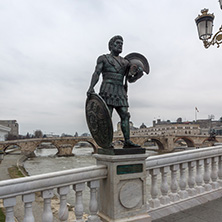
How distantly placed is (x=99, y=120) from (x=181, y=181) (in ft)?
5.91

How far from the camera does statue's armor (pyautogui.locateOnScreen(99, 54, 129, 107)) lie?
3.32 m

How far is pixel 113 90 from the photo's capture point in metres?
3.35

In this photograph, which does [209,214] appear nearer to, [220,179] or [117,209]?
[220,179]

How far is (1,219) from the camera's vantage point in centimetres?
639

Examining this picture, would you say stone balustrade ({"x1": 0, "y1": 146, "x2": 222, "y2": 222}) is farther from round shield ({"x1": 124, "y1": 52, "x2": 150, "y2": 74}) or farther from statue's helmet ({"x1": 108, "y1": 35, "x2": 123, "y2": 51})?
statue's helmet ({"x1": 108, "y1": 35, "x2": 123, "y2": 51})

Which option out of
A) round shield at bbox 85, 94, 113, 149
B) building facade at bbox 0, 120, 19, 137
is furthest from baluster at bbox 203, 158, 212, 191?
building facade at bbox 0, 120, 19, 137

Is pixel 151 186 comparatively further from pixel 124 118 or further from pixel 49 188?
pixel 49 188

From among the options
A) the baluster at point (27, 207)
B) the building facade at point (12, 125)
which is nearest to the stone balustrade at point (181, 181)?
the baluster at point (27, 207)

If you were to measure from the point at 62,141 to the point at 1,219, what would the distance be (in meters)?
40.3

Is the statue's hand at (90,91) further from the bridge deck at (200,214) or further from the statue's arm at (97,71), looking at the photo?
the bridge deck at (200,214)

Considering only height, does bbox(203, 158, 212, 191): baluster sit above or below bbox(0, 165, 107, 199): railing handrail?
below

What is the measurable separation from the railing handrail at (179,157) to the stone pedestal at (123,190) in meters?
0.31

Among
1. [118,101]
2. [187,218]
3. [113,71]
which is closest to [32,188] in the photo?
[118,101]

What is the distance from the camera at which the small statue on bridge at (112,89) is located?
9.84 ft
